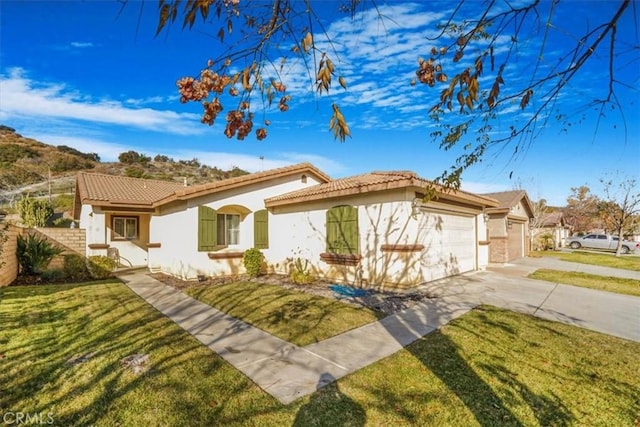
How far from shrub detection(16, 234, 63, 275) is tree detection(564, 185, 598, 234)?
53.2 metres

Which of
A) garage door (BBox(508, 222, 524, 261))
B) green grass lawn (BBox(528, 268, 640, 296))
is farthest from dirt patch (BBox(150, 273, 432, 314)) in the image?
garage door (BBox(508, 222, 524, 261))

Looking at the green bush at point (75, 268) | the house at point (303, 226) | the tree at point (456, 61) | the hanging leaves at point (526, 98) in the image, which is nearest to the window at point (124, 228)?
the house at point (303, 226)

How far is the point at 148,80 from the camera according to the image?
734 centimetres

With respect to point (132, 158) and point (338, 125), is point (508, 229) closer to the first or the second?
point (338, 125)

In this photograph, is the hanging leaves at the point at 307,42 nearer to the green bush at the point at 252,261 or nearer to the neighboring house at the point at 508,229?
the green bush at the point at 252,261

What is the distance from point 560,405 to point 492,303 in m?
4.35

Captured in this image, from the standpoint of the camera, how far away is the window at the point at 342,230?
961 centimetres

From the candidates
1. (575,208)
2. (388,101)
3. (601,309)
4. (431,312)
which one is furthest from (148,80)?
(575,208)

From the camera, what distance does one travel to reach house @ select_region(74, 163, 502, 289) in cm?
888

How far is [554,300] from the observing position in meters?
7.73

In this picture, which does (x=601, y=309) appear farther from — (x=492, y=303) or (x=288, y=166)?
(x=288, y=166)

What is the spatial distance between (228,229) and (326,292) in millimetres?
4844

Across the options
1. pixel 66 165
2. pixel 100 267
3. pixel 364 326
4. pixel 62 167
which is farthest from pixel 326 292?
pixel 66 165

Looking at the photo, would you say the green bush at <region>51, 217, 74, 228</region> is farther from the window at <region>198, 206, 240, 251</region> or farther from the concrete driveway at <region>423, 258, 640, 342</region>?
the concrete driveway at <region>423, 258, 640, 342</region>
